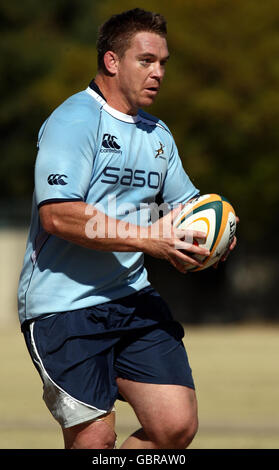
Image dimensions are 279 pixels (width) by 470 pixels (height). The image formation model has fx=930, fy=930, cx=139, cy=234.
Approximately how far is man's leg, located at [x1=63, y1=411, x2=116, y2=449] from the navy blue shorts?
0.10m

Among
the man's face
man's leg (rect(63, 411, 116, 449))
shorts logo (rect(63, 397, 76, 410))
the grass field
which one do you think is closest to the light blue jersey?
the man's face

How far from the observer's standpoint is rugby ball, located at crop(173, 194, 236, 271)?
5.18 meters

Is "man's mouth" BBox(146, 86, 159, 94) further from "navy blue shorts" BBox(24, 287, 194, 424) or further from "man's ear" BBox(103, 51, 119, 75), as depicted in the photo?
"navy blue shorts" BBox(24, 287, 194, 424)

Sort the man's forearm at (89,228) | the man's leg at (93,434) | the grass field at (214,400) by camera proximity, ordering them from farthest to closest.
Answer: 1. the grass field at (214,400)
2. the man's leg at (93,434)
3. the man's forearm at (89,228)

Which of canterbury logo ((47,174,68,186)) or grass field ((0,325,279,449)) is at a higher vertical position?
canterbury logo ((47,174,68,186))

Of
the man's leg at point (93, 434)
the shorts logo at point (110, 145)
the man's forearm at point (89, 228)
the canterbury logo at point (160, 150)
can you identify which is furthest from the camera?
the canterbury logo at point (160, 150)

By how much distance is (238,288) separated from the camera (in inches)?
1198

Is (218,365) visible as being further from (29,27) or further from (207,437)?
(29,27)

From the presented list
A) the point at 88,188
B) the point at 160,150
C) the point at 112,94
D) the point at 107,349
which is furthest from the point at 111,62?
the point at 107,349

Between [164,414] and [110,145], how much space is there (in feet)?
4.93

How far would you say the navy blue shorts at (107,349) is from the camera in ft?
16.6

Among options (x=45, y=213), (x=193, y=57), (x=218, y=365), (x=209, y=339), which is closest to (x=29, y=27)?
(x=193, y=57)

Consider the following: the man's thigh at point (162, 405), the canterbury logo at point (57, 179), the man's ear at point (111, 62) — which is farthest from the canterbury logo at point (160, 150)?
the man's thigh at point (162, 405)

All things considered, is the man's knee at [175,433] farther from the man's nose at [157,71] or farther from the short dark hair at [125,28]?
the short dark hair at [125,28]
